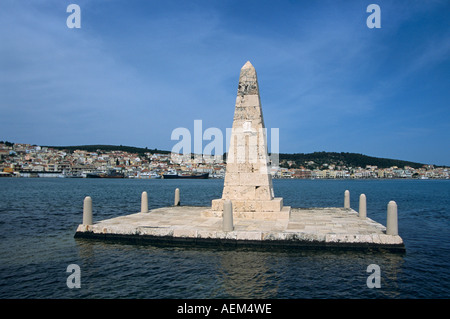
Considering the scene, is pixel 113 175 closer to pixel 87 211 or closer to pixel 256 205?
pixel 87 211

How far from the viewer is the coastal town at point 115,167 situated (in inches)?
5945

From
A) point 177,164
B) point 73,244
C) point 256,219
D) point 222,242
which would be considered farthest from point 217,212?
point 177,164

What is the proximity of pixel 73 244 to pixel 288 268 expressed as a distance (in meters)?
7.83

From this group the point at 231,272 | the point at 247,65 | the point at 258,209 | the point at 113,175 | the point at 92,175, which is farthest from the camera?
the point at 113,175

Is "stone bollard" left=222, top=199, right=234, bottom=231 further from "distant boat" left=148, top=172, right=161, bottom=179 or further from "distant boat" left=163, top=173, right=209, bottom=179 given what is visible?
"distant boat" left=148, top=172, right=161, bottom=179

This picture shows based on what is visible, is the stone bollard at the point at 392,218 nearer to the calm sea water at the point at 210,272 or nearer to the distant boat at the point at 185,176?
the calm sea water at the point at 210,272

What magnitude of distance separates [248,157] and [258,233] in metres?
4.59

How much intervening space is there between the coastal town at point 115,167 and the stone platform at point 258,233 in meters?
129

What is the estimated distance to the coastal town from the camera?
5945 inches

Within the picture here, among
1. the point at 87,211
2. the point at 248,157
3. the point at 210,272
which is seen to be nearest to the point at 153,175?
the point at 248,157

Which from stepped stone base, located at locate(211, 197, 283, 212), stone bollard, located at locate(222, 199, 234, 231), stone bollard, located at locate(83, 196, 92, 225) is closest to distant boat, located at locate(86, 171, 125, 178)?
stone bollard, located at locate(83, 196, 92, 225)

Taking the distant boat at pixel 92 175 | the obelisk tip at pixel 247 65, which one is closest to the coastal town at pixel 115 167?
the distant boat at pixel 92 175

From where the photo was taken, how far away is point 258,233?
1140cm
